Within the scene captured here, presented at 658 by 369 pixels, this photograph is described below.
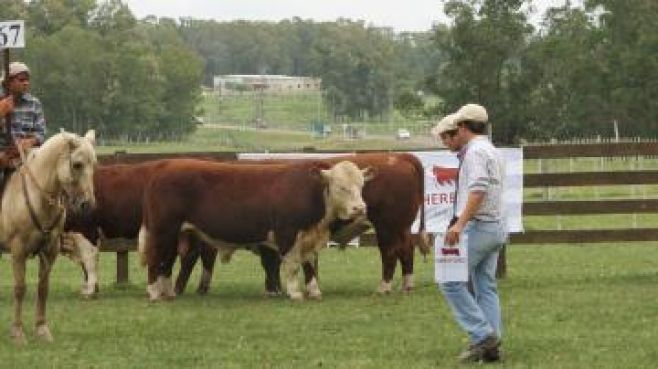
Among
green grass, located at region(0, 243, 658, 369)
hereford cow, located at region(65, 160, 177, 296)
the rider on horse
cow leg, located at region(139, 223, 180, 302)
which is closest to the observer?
green grass, located at region(0, 243, 658, 369)

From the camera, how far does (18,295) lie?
33.8 feet

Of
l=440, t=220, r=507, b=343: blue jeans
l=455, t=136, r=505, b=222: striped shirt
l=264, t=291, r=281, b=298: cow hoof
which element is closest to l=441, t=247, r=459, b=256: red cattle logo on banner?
l=440, t=220, r=507, b=343: blue jeans

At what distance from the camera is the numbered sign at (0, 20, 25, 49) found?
1126 centimetres

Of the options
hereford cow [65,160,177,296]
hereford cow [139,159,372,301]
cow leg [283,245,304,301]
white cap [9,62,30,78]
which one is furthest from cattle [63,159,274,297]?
white cap [9,62,30,78]

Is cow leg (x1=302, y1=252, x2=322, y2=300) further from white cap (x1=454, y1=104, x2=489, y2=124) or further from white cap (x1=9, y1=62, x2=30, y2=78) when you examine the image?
white cap (x1=454, y1=104, x2=489, y2=124)

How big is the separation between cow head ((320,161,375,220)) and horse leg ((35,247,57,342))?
3.78 meters

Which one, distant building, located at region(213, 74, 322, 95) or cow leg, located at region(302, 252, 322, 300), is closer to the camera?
cow leg, located at region(302, 252, 322, 300)

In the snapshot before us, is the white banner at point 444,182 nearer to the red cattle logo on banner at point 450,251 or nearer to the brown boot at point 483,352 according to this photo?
the brown boot at point 483,352

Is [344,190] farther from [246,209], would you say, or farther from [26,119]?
[26,119]

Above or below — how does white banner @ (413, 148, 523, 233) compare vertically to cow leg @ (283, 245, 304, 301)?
above

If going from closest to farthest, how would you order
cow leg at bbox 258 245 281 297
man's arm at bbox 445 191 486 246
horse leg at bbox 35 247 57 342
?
man's arm at bbox 445 191 486 246
horse leg at bbox 35 247 57 342
cow leg at bbox 258 245 281 297

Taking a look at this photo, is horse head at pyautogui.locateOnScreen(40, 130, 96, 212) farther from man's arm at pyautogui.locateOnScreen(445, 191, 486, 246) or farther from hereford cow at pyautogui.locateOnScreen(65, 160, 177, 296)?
hereford cow at pyautogui.locateOnScreen(65, 160, 177, 296)

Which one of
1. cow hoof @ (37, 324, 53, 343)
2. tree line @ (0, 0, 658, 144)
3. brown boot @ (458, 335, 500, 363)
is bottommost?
cow hoof @ (37, 324, 53, 343)

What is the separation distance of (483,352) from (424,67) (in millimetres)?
157253
